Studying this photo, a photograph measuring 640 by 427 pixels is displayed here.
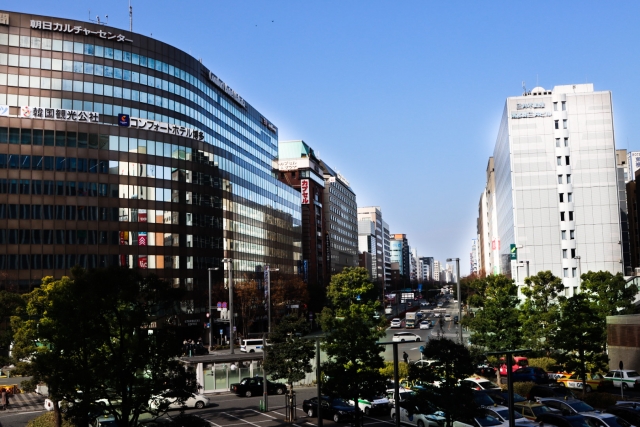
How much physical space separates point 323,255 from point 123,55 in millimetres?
86917

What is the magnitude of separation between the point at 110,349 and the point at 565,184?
78063 mm

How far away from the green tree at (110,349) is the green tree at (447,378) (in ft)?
32.8

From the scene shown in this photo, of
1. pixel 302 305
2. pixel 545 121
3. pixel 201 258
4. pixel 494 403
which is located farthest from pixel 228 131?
pixel 494 403

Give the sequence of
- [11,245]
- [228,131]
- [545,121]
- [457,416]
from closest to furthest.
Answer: [457,416], [11,245], [545,121], [228,131]

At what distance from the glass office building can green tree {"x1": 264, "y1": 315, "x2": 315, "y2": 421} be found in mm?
44369

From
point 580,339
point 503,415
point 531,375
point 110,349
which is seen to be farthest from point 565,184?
point 110,349

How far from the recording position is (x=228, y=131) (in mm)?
106625

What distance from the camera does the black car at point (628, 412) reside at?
31719 mm

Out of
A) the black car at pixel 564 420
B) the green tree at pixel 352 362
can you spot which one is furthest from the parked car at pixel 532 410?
the green tree at pixel 352 362

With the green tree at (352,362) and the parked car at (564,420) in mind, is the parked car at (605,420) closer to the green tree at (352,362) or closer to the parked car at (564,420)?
the parked car at (564,420)

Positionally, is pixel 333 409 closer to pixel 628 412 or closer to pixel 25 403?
pixel 628 412

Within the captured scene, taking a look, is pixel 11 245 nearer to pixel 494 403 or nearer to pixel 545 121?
pixel 494 403

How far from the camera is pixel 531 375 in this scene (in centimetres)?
4850

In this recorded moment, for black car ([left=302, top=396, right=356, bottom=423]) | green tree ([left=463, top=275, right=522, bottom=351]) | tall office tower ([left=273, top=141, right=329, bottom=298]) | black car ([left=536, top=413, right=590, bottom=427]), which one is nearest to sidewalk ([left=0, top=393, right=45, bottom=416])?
black car ([left=302, top=396, right=356, bottom=423])
